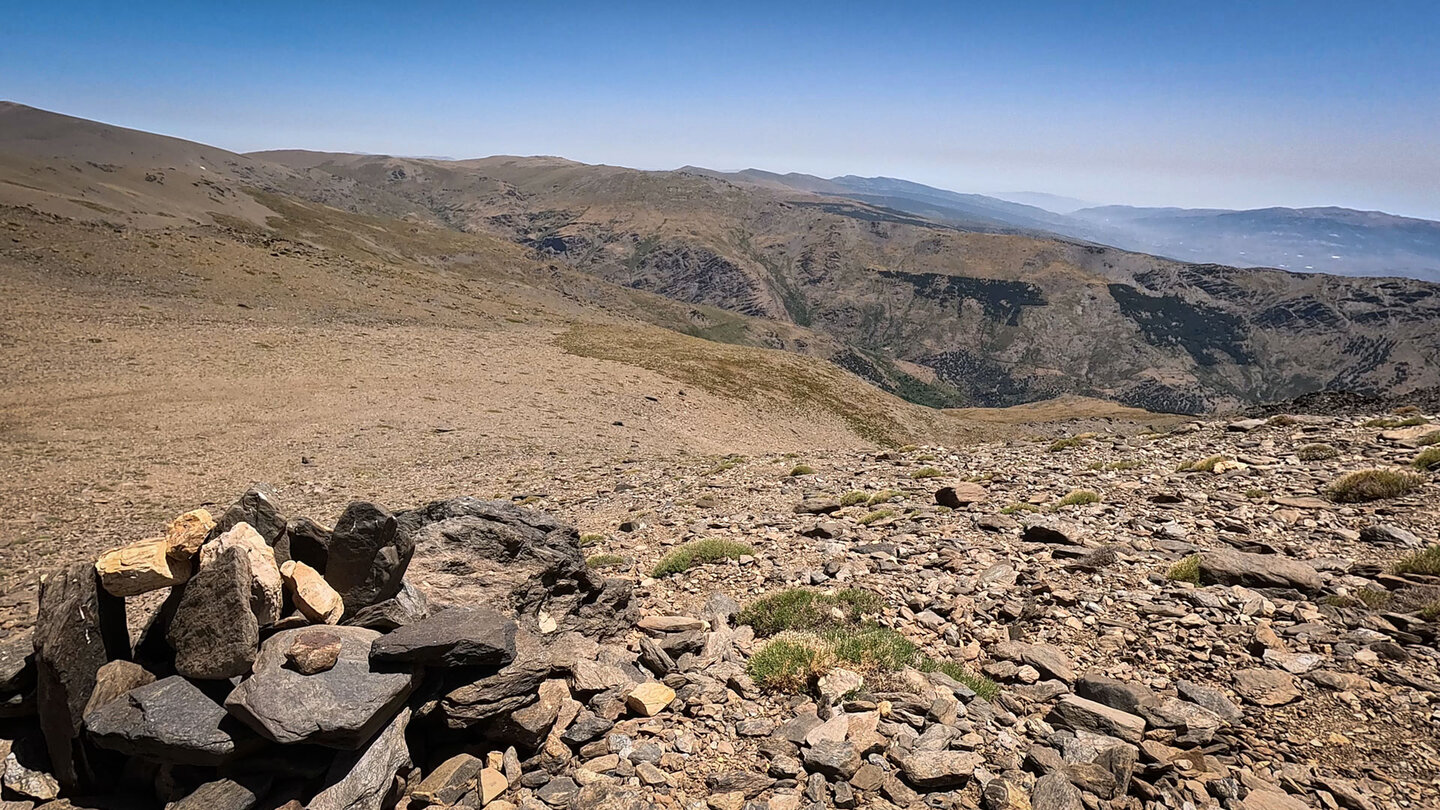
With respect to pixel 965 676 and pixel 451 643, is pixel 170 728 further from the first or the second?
pixel 965 676

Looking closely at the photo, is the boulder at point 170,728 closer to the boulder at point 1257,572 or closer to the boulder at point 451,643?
the boulder at point 451,643

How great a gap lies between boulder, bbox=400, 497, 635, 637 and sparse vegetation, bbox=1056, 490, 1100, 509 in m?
10.9

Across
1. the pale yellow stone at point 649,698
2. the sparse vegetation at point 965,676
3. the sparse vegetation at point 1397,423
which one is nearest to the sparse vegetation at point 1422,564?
the sparse vegetation at point 965,676

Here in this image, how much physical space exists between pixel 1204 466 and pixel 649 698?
17.0 meters

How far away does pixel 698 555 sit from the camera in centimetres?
1287

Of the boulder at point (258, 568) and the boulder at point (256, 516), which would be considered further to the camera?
the boulder at point (256, 516)

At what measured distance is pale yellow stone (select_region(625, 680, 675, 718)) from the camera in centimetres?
727

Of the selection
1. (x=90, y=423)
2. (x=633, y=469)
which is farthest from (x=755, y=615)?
(x=90, y=423)

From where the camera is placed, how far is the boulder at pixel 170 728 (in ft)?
19.4

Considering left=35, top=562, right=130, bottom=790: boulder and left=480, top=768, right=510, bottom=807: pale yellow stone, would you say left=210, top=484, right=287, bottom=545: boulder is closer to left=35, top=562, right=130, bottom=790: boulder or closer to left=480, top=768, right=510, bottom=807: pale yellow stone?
left=35, top=562, right=130, bottom=790: boulder

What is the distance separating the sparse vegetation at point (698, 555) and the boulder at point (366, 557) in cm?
525

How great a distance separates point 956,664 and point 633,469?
764 inches

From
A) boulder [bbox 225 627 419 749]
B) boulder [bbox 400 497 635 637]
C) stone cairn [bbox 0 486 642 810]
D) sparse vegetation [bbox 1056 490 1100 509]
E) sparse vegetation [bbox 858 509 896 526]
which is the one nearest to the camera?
boulder [bbox 225 627 419 749]

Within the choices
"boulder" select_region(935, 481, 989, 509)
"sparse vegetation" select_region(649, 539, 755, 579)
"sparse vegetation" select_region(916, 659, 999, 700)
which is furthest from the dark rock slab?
"boulder" select_region(935, 481, 989, 509)
